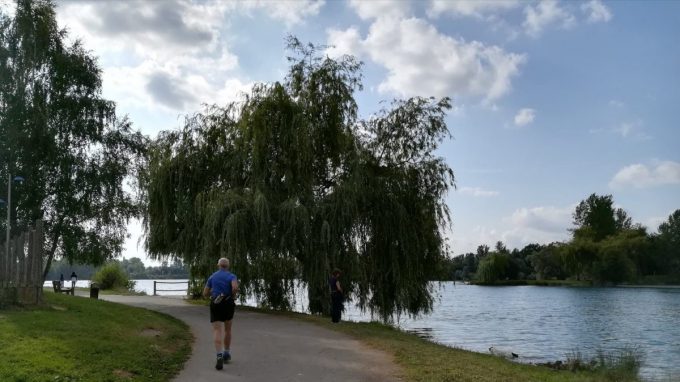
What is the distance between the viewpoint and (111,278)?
41094 millimetres

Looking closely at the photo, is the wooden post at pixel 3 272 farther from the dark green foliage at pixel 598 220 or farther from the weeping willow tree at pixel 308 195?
the dark green foliage at pixel 598 220

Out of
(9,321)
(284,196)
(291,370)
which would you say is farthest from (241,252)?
(291,370)

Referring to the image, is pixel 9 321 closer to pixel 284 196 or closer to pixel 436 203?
pixel 284 196

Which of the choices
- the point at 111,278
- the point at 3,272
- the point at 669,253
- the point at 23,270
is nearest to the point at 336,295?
the point at 23,270

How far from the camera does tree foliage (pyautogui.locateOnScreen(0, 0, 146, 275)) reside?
27.1 metres

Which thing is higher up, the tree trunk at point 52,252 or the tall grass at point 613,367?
the tree trunk at point 52,252

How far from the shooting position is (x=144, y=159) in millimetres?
32031

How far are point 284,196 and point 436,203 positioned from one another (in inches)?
222

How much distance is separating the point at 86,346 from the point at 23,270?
629 centimetres

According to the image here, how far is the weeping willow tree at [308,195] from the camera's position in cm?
2019

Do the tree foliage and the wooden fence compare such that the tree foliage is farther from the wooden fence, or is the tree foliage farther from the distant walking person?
the distant walking person

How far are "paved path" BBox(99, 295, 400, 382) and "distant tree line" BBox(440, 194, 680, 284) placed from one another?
72.9 m

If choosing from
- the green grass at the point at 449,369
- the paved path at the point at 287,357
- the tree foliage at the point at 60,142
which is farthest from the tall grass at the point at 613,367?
the tree foliage at the point at 60,142

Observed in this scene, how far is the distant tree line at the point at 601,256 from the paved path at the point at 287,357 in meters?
72.9
